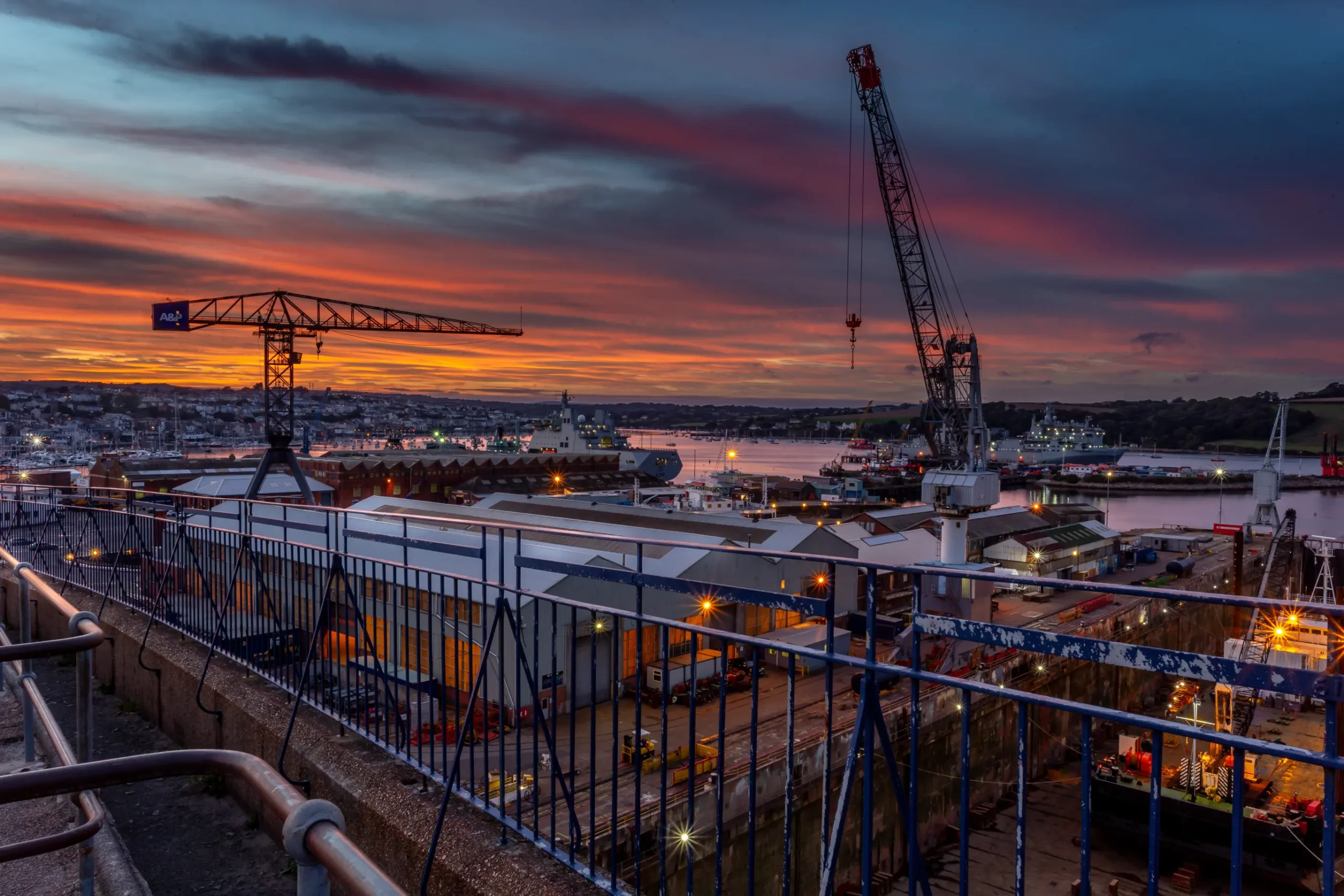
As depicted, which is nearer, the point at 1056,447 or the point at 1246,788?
the point at 1246,788

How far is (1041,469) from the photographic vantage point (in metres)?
110

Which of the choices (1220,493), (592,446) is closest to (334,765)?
(592,446)

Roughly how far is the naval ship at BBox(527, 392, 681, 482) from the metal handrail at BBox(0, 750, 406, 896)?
6360 centimetres

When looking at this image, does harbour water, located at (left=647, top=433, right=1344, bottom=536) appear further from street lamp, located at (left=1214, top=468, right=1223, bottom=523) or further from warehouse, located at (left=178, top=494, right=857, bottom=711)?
warehouse, located at (left=178, top=494, right=857, bottom=711)

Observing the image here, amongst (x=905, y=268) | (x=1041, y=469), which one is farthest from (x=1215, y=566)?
(x=1041, y=469)

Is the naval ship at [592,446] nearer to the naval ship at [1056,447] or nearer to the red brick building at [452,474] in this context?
the red brick building at [452,474]

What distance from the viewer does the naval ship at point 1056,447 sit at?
124062mm

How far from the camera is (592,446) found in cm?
9312

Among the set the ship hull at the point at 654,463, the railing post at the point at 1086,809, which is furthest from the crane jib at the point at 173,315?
the railing post at the point at 1086,809

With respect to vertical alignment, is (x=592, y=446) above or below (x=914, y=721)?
below

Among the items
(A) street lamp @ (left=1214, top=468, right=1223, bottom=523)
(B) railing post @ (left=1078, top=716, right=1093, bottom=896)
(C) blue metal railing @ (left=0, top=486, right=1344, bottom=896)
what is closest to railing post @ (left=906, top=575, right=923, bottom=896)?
(C) blue metal railing @ (left=0, top=486, right=1344, bottom=896)

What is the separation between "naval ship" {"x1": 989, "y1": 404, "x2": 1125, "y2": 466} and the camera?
124 metres

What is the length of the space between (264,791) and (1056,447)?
143 metres

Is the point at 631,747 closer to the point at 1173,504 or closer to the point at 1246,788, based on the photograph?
the point at 1246,788
